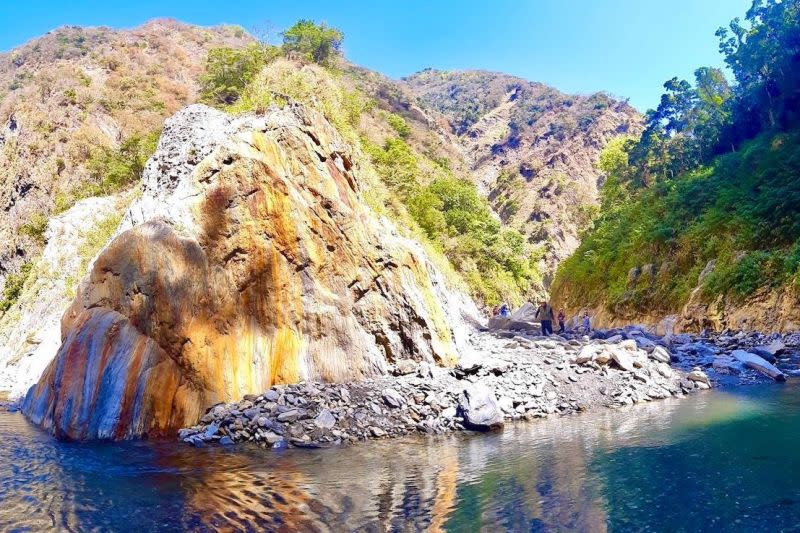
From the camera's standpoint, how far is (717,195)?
33625 mm

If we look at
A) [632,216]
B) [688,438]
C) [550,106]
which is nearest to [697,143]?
[632,216]

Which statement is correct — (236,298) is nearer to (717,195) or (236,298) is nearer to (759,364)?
(759,364)

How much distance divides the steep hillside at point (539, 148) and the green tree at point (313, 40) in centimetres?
3763

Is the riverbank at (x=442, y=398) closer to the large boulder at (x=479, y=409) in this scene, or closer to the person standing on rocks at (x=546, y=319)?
the large boulder at (x=479, y=409)

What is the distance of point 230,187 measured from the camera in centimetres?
1411

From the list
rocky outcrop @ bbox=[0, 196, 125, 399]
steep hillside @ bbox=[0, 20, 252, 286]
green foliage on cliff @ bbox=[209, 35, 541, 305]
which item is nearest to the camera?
rocky outcrop @ bbox=[0, 196, 125, 399]

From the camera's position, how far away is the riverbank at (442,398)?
37.2 feet

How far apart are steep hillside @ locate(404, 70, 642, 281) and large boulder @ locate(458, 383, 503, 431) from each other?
60092 mm

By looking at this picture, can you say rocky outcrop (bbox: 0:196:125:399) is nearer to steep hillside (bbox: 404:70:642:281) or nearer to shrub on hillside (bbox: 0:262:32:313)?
shrub on hillside (bbox: 0:262:32:313)

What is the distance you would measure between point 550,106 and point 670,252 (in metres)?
107

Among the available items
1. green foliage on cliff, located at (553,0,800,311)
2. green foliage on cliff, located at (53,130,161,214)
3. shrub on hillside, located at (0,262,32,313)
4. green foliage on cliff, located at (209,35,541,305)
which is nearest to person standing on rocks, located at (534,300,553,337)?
green foliage on cliff, located at (553,0,800,311)

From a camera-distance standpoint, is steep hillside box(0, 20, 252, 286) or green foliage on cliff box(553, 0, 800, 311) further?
steep hillside box(0, 20, 252, 286)

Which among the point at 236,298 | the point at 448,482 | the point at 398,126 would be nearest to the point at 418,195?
the point at 398,126

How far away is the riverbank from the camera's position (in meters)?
11.3
